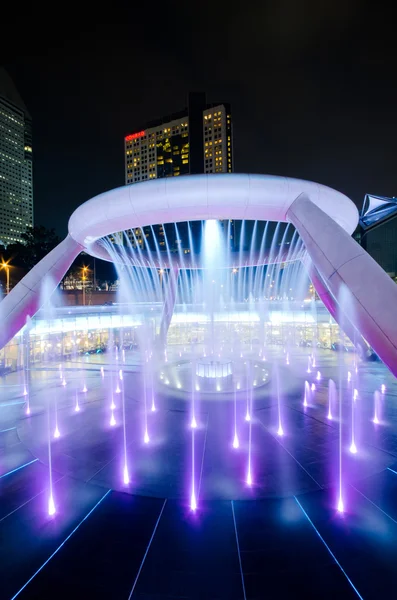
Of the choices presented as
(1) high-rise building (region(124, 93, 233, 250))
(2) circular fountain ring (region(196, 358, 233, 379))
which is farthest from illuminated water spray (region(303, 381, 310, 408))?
(1) high-rise building (region(124, 93, 233, 250))

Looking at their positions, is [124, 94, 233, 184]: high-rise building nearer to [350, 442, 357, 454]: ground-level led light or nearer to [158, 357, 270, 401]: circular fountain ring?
[158, 357, 270, 401]: circular fountain ring

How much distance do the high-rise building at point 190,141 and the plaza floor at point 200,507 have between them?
119534mm

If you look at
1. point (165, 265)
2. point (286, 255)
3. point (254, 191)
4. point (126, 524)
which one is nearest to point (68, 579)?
point (126, 524)

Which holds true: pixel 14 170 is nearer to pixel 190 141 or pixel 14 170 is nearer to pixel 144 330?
pixel 190 141

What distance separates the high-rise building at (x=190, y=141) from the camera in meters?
127

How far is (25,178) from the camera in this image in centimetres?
18400

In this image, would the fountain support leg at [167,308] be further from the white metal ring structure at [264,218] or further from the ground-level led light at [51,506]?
the ground-level led light at [51,506]

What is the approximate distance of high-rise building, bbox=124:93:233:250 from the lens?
12681cm

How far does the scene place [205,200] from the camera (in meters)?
8.94

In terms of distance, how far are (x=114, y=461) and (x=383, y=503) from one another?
6.23m

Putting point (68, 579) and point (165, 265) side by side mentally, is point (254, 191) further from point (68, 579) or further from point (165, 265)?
point (165, 265)

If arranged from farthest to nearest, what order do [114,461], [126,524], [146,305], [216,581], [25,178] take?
[25,178], [146,305], [114,461], [126,524], [216,581]

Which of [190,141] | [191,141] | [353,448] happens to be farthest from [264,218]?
[191,141]

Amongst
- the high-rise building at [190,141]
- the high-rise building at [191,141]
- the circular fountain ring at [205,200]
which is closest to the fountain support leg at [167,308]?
the circular fountain ring at [205,200]
